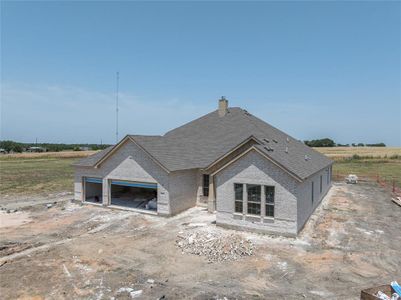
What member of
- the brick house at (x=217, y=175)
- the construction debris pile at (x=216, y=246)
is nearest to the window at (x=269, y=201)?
the brick house at (x=217, y=175)

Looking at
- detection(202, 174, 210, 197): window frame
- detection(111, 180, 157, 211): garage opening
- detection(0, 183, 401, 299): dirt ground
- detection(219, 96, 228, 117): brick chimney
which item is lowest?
detection(0, 183, 401, 299): dirt ground

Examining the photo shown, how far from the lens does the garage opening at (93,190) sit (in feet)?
75.4

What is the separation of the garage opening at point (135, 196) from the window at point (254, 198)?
258 inches

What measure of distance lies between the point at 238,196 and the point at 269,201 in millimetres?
1647

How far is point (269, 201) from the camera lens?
15414 mm

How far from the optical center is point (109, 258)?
12.2 m

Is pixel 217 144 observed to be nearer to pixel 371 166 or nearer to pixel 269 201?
pixel 269 201

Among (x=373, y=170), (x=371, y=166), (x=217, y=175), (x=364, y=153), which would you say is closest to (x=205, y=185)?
(x=217, y=175)

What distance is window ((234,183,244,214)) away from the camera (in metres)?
16.0

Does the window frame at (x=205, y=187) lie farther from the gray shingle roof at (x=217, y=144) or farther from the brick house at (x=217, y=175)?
the gray shingle roof at (x=217, y=144)

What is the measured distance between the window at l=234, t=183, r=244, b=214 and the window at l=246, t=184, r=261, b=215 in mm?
379

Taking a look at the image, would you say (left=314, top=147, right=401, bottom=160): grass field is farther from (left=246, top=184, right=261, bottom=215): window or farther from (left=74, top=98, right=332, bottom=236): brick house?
(left=246, top=184, right=261, bottom=215): window

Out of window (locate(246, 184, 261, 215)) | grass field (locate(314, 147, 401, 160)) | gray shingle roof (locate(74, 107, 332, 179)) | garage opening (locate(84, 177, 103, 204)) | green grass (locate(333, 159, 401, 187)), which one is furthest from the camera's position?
grass field (locate(314, 147, 401, 160))

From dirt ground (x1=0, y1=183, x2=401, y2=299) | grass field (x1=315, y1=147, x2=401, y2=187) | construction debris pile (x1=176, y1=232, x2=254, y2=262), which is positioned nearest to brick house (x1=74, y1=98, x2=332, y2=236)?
dirt ground (x1=0, y1=183, x2=401, y2=299)
